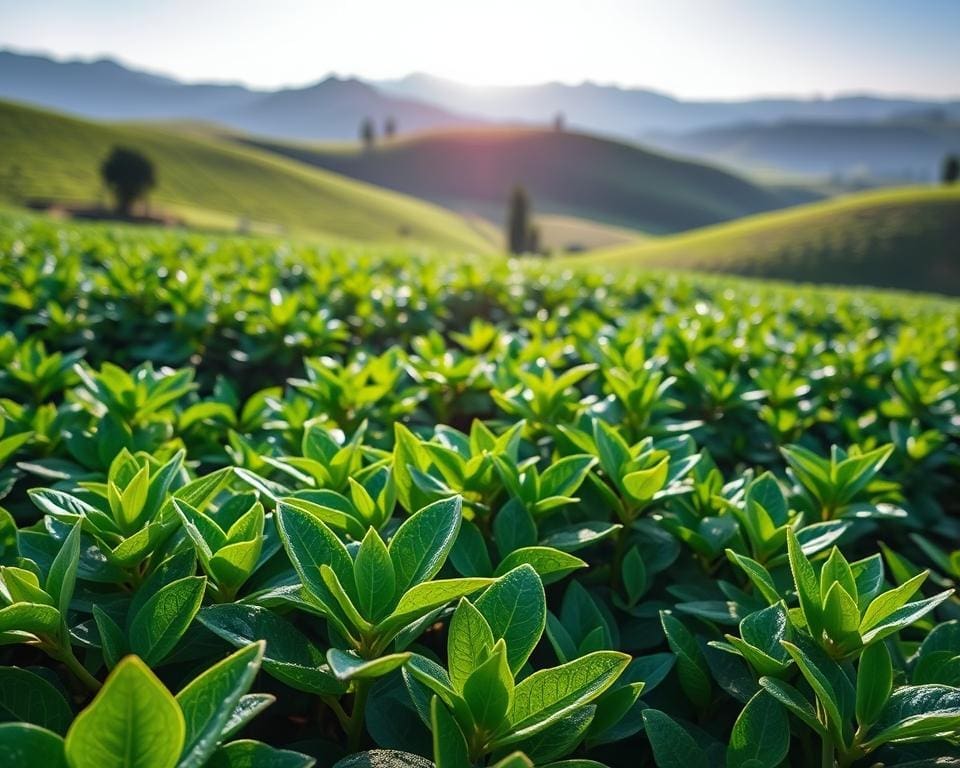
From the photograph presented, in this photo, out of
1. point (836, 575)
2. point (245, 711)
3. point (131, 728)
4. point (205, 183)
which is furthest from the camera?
point (205, 183)

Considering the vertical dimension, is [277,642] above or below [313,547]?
below

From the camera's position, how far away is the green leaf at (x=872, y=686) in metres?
1.20

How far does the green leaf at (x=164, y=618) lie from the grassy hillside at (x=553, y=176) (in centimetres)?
10742

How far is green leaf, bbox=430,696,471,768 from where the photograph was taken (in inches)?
39.4

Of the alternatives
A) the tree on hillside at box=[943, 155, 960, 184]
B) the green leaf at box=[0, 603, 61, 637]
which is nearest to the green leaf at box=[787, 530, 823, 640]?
the green leaf at box=[0, 603, 61, 637]

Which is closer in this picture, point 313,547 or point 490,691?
point 490,691

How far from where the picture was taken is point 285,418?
238cm

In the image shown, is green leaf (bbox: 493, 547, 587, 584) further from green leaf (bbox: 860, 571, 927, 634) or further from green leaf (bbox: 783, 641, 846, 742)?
green leaf (bbox: 860, 571, 927, 634)

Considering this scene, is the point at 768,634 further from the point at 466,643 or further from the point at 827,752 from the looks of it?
the point at 466,643

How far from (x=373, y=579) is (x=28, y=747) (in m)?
0.53

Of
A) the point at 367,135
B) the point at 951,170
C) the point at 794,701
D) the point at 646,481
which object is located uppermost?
the point at 367,135

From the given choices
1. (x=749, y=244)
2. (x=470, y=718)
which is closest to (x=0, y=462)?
(x=470, y=718)

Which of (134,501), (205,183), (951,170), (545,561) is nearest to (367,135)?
(205,183)

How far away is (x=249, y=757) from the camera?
3.19 ft
